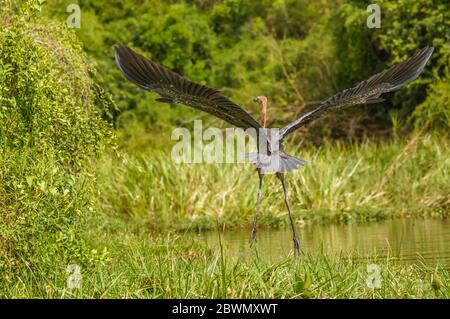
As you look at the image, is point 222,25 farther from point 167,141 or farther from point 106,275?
point 106,275

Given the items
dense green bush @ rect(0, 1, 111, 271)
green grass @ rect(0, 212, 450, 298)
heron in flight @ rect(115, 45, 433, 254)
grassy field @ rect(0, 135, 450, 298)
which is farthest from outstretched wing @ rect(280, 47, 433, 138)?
grassy field @ rect(0, 135, 450, 298)

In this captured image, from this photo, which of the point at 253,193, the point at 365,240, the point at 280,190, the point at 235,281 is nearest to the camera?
the point at 235,281

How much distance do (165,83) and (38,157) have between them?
1171 millimetres

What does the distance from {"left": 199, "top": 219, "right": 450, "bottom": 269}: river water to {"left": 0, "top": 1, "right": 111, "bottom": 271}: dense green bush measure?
1610mm

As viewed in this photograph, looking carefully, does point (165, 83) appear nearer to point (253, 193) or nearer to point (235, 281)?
point (235, 281)

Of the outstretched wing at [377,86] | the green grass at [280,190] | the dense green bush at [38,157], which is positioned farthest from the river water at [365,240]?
the dense green bush at [38,157]

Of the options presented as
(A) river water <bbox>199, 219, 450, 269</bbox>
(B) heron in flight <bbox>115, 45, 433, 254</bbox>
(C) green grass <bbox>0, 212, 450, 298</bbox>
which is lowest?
(C) green grass <bbox>0, 212, 450, 298</bbox>

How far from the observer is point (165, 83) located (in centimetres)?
810

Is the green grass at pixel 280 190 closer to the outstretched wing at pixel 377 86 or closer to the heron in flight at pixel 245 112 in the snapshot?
the heron in flight at pixel 245 112

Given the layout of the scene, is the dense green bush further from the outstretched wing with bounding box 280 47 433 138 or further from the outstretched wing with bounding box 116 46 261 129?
the outstretched wing with bounding box 280 47 433 138

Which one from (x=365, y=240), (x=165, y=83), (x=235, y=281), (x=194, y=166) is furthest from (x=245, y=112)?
(x=194, y=166)

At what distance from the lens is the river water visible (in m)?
9.96

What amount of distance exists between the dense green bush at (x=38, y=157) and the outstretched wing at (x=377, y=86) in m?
2.02

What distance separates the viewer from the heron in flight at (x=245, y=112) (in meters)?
7.95
